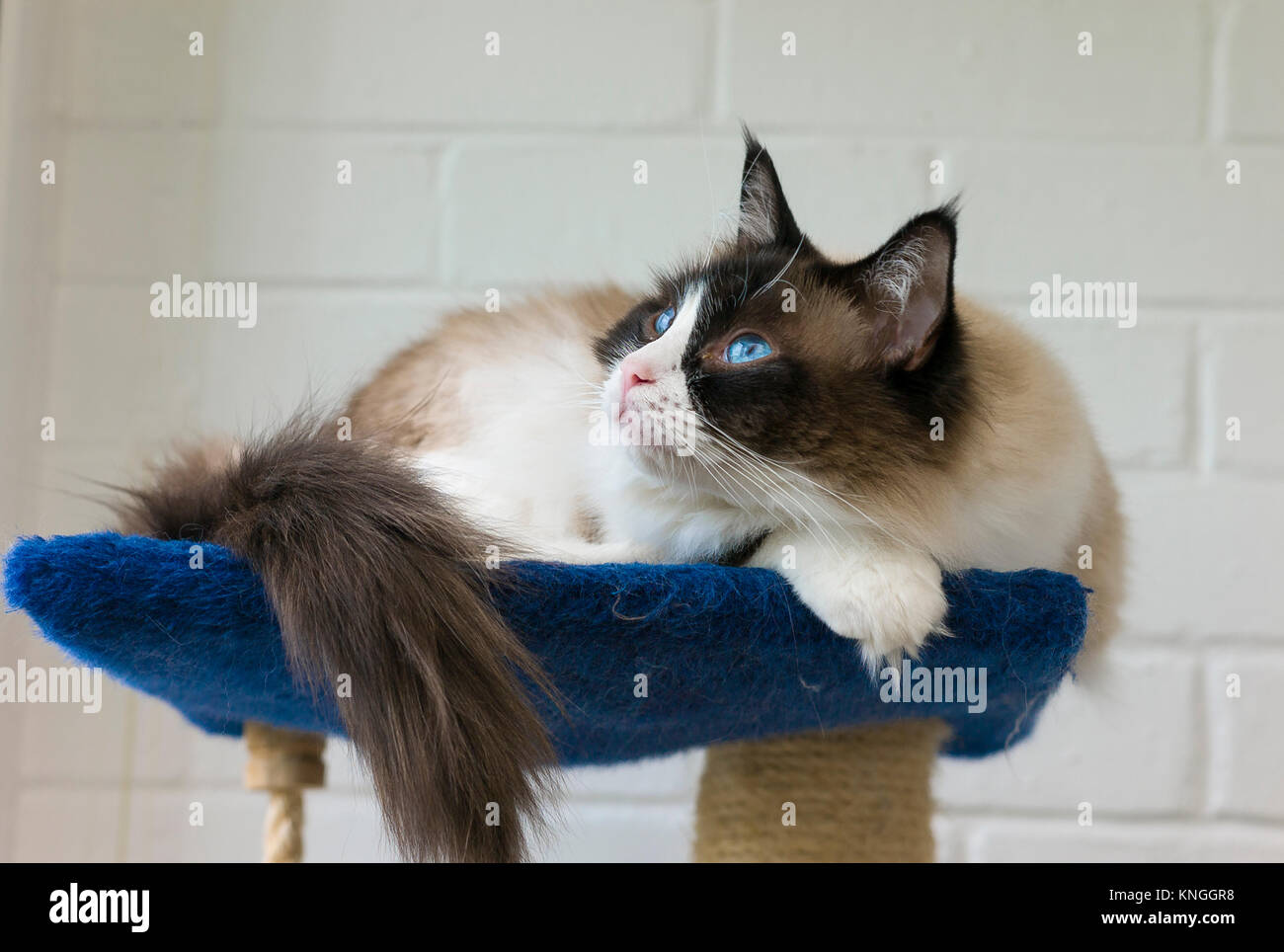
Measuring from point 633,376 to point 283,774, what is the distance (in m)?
0.70

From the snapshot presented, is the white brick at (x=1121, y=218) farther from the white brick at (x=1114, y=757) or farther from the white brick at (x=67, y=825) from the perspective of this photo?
the white brick at (x=67, y=825)

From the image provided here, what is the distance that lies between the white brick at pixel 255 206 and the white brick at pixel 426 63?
2.2 inches

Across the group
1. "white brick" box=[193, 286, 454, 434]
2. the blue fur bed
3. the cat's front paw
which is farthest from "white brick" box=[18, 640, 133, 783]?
the cat's front paw

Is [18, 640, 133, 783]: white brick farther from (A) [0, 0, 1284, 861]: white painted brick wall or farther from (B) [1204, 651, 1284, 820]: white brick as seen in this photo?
(B) [1204, 651, 1284, 820]: white brick

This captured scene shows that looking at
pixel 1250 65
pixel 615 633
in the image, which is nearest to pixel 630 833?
pixel 615 633

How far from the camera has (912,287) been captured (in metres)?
0.93

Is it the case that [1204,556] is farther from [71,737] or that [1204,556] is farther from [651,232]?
[71,737]

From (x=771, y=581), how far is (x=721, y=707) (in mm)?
176

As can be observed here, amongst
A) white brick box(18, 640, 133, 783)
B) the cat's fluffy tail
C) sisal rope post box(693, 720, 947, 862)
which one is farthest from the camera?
white brick box(18, 640, 133, 783)

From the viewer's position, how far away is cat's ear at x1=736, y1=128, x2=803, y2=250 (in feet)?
3.54

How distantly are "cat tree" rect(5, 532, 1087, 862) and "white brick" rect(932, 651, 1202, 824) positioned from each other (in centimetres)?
51

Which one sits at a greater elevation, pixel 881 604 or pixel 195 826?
pixel 881 604

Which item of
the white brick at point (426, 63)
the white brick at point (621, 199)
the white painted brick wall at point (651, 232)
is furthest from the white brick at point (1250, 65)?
the white brick at point (426, 63)

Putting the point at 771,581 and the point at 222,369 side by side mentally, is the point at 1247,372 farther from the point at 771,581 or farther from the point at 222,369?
the point at 222,369
